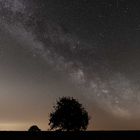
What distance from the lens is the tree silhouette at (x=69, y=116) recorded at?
75881 millimetres

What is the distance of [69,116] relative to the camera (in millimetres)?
76312

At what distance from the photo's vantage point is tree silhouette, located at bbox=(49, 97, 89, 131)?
7588cm

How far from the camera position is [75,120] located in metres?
76.2
